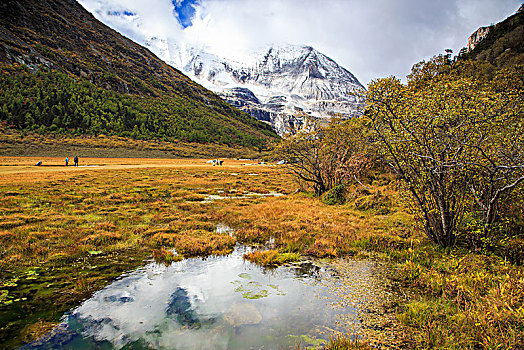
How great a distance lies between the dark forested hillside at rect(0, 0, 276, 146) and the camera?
4232 inches

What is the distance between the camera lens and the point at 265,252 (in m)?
9.31

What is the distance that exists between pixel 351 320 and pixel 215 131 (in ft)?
580

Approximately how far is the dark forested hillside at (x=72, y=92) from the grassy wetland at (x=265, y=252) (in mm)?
113868

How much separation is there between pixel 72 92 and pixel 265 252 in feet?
518

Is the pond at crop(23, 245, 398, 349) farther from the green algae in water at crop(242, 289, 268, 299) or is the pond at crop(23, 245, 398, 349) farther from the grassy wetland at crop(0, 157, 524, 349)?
the grassy wetland at crop(0, 157, 524, 349)

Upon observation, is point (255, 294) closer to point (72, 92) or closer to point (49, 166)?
point (49, 166)

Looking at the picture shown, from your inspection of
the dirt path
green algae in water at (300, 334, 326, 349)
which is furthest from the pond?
the dirt path

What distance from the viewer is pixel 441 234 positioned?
8.76 meters

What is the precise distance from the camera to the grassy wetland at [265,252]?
4.88m

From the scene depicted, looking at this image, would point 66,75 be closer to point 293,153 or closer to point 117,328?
point 293,153

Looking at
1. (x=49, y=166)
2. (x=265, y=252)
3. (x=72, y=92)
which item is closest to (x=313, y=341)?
(x=265, y=252)

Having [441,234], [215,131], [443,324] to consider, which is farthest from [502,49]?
[215,131]

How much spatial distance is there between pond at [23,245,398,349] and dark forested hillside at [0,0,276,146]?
122359 mm

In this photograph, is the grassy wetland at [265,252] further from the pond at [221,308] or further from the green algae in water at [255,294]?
the green algae in water at [255,294]
